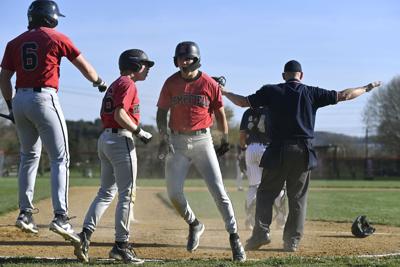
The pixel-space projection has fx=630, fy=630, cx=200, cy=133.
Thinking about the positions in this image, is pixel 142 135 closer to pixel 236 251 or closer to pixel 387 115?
pixel 236 251

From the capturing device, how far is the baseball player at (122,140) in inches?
249

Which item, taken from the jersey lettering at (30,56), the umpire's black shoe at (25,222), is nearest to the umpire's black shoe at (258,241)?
the umpire's black shoe at (25,222)

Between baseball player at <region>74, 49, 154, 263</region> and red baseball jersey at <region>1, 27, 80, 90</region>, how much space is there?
59 centimetres

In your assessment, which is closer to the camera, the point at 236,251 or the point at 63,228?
the point at 63,228

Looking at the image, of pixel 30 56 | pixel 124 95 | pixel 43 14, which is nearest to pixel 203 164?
pixel 124 95

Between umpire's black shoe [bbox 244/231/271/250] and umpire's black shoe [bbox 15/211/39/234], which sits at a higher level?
umpire's black shoe [bbox 15/211/39/234]

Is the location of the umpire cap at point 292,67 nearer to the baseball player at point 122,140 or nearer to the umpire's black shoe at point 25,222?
the baseball player at point 122,140

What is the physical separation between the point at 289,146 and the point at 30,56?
344 centimetres

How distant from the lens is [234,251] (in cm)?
657

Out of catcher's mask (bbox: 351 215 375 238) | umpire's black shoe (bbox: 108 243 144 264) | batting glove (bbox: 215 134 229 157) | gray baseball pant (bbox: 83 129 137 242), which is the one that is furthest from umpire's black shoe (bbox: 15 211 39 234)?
catcher's mask (bbox: 351 215 375 238)

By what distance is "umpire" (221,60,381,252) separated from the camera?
7902 millimetres

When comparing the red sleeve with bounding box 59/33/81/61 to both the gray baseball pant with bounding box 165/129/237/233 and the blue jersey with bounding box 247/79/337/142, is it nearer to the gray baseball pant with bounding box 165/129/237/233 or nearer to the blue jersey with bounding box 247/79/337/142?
the gray baseball pant with bounding box 165/129/237/233

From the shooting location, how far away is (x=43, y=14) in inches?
248

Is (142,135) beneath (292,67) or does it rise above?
beneath
